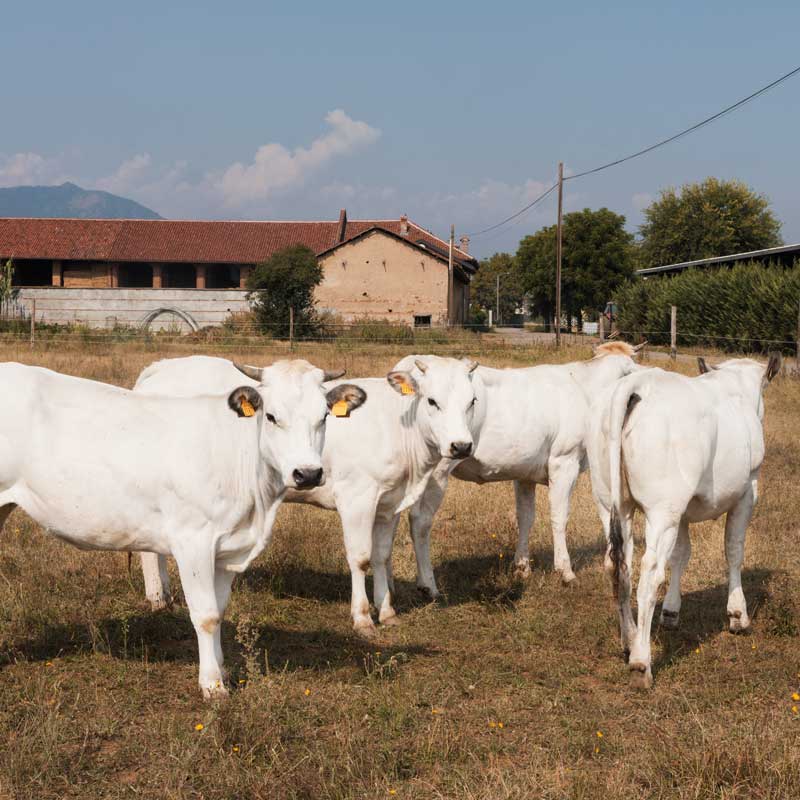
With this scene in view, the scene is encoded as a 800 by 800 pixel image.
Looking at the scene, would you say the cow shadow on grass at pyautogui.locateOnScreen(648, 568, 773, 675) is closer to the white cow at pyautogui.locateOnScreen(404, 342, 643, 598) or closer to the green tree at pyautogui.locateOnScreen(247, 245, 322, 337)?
the white cow at pyautogui.locateOnScreen(404, 342, 643, 598)

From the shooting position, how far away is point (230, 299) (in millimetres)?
46750

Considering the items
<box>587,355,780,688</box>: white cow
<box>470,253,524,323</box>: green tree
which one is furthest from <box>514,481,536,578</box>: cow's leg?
<box>470,253,524,323</box>: green tree

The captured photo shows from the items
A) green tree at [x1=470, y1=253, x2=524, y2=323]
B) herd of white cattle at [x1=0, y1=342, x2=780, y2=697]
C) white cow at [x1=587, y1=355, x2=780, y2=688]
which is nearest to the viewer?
Answer: herd of white cattle at [x1=0, y1=342, x2=780, y2=697]

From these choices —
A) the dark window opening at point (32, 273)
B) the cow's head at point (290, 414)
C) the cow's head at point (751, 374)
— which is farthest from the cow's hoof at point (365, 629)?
the dark window opening at point (32, 273)

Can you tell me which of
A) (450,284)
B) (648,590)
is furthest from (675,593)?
(450,284)

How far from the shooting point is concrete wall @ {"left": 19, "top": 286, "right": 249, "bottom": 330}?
46.7 m

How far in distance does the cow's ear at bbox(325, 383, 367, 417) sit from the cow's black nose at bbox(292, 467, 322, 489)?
0.64 m

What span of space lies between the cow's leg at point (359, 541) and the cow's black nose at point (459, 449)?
0.77 metres

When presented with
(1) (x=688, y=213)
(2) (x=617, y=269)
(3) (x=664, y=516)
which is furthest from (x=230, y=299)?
(3) (x=664, y=516)

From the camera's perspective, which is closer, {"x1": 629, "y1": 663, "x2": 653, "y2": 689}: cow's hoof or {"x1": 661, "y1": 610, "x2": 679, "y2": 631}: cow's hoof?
{"x1": 629, "y1": 663, "x2": 653, "y2": 689}: cow's hoof

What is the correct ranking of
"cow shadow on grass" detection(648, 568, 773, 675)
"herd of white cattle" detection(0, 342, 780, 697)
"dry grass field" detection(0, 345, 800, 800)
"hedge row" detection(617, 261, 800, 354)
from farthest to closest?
"hedge row" detection(617, 261, 800, 354) → "cow shadow on grass" detection(648, 568, 773, 675) → "herd of white cattle" detection(0, 342, 780, 697) → "dry grass field" detection(0, 345, 800, 800)

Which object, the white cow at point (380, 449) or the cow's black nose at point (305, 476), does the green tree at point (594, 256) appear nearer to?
the white cow at point (380, 449)

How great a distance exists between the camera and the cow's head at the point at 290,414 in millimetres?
5301

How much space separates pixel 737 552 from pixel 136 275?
52.3 m
